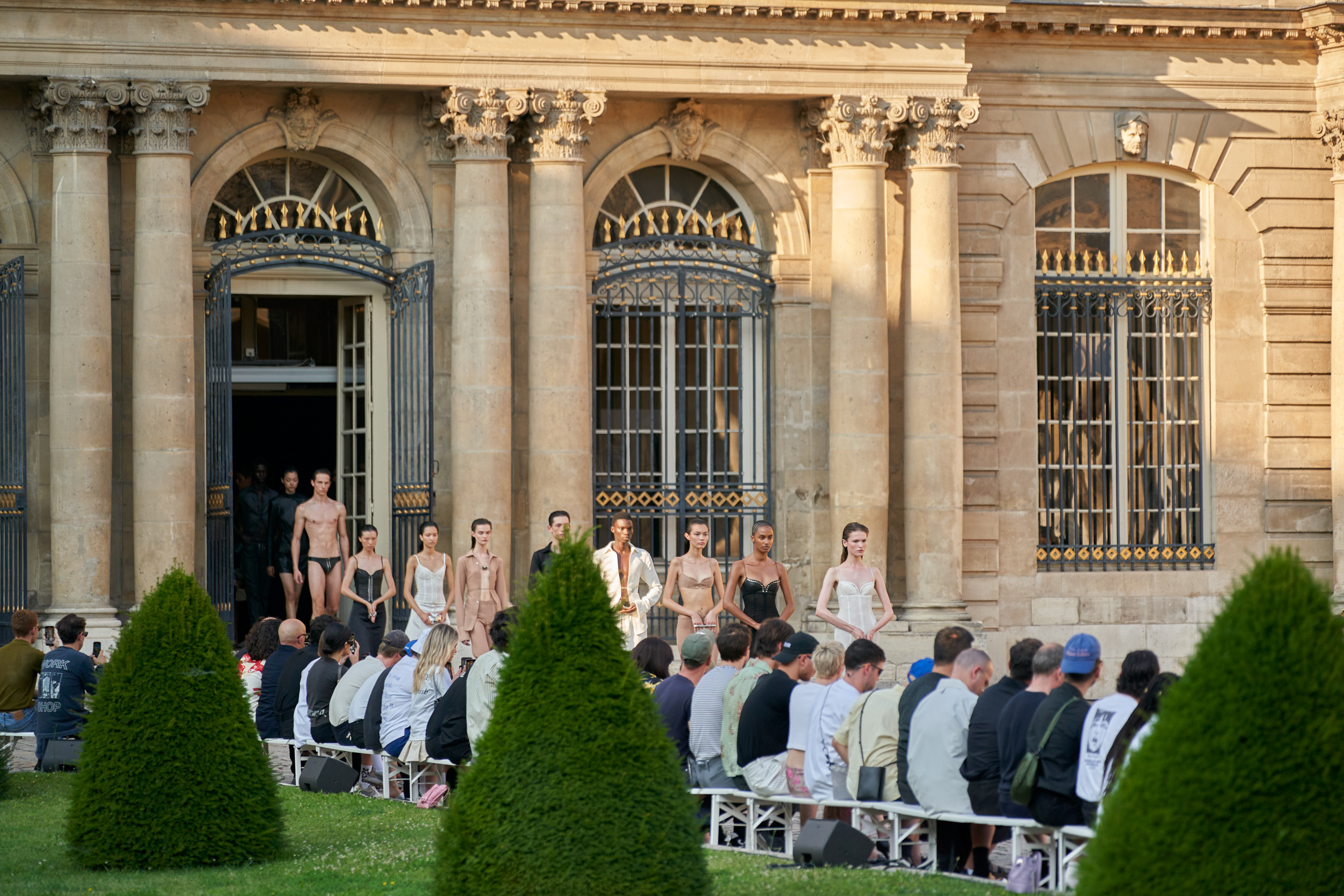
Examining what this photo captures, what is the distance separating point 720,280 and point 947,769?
1005 centimetres

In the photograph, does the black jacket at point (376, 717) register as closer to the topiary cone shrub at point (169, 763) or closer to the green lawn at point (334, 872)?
the green lawn at point (334, 872)

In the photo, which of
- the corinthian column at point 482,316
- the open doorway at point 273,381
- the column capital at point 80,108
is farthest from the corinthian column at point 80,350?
the corinthian column at point 482,316

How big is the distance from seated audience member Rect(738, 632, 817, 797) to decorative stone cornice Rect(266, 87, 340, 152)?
960 cm

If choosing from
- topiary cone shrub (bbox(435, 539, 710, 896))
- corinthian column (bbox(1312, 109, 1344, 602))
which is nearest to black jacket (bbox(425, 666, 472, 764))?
topiary cone shrub (bbox(435, 539, 710, 896))

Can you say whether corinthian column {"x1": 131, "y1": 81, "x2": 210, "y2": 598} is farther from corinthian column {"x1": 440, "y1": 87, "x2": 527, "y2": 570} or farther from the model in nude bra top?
the model in nude bra top

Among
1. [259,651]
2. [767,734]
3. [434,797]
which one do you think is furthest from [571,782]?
[259,651]

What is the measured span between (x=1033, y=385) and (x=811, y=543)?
3.07m

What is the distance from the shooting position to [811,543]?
19.2 meters

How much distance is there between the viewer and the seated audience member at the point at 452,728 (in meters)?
11.9

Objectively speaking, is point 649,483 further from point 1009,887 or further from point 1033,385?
point 1009,887

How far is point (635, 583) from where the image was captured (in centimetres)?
1593

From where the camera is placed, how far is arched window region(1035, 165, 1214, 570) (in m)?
20.4

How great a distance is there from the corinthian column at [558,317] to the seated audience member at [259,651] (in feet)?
10.6

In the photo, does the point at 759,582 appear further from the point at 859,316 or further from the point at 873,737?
the point at 873,737
